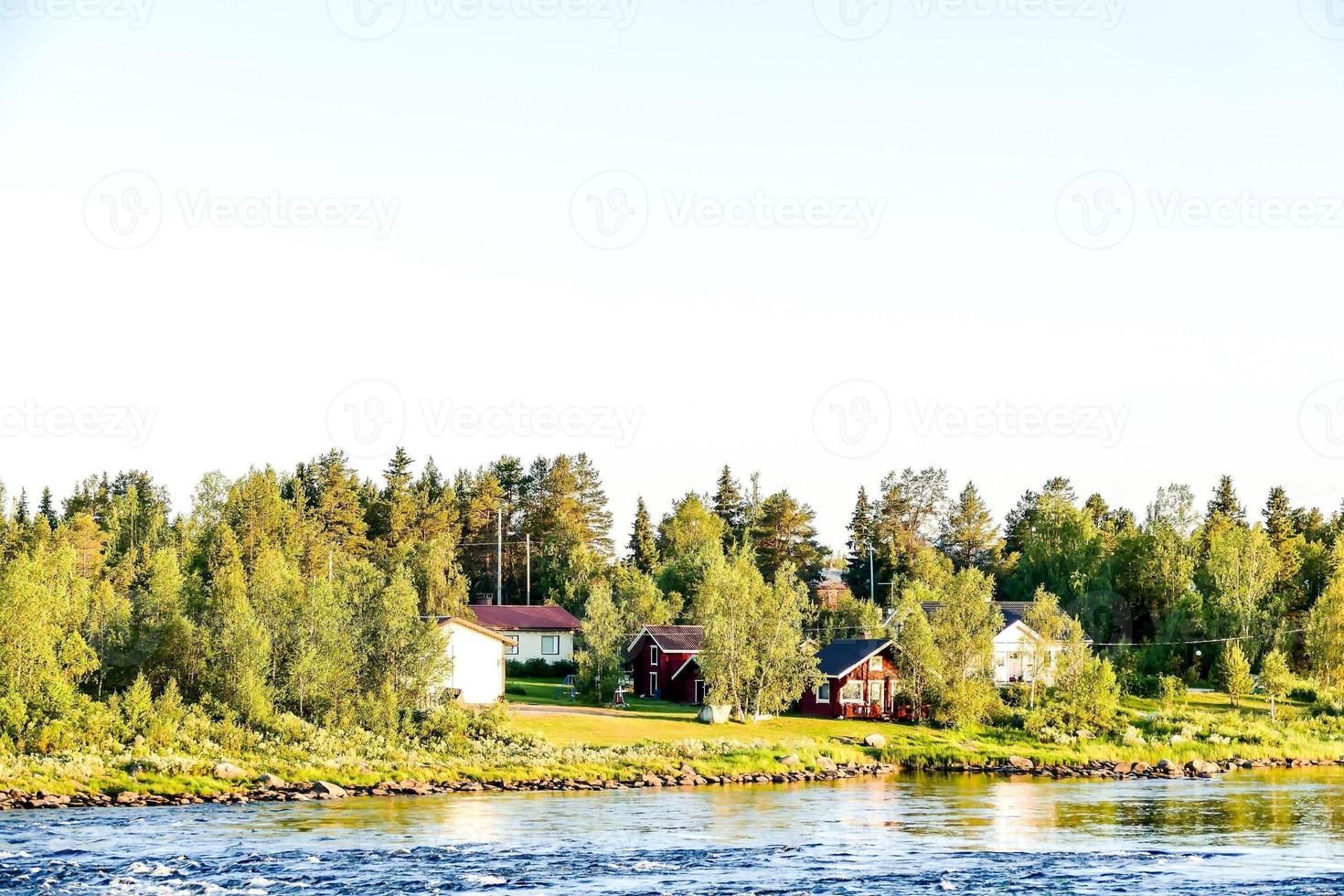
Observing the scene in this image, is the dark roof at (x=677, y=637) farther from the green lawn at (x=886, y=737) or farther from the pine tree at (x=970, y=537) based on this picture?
the pine tree at (x=970, y=537)

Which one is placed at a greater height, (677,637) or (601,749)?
(677,637)

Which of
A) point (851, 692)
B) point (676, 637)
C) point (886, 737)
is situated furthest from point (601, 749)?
point (676, 637)

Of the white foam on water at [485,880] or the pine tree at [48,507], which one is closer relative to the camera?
the white foam on water at [485,880]

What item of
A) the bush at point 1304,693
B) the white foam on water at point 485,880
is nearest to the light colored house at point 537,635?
the bush at point 1304,693

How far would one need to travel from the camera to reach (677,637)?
254 feet

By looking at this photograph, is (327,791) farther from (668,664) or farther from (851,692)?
(668,664)

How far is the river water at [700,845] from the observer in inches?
1249

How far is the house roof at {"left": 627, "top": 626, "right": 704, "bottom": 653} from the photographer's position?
76312 mm

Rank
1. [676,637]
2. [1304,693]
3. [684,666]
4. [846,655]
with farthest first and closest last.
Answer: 1. [1304,693]
2. [676,637]
3. [684,666]
4. [846,655]

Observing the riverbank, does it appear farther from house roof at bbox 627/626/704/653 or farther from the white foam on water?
the white foam on water

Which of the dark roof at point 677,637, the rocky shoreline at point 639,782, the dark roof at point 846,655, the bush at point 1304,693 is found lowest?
the rocky shoreline at point 639,782

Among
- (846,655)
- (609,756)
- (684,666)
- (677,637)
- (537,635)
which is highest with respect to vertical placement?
(537,635)

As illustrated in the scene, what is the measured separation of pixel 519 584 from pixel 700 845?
8344cm

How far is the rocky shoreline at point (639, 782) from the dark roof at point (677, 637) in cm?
1910
